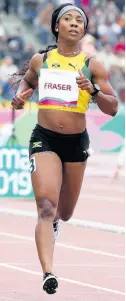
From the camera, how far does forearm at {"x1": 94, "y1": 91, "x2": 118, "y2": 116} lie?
31.3 ft

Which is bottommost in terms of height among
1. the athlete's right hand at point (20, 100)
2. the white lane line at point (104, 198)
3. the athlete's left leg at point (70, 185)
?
the white lane line at point (104, 198)

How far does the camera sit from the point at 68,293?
1005cm

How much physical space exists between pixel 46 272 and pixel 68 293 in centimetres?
92

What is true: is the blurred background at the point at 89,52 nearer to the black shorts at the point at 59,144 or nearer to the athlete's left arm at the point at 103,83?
the black shorts at the point at 59,144

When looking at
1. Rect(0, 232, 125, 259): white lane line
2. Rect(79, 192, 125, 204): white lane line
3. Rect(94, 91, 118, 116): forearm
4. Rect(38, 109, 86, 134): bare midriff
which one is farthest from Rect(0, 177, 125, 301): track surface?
Rect(94, 91, 118, 116): forearm

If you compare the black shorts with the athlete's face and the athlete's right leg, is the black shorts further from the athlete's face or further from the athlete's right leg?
the athlete's face

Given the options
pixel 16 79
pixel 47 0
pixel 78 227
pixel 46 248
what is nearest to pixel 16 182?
pixel 78 227

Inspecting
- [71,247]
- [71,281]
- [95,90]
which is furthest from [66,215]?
[71,247]

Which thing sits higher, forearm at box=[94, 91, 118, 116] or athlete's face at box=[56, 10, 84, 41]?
athlete's face at box=[56, 10, 84, 41]

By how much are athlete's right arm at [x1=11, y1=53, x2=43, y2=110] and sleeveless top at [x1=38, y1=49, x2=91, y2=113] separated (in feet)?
0.47

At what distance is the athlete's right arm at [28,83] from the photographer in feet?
32.2

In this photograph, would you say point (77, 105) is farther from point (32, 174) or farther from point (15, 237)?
point (15, 237)

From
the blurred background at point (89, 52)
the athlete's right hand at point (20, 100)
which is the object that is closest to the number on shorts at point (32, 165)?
the athlete's right hand at point (20, 100)

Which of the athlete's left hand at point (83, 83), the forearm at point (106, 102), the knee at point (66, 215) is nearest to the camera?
the athlete's left hand at point (83, 83)
